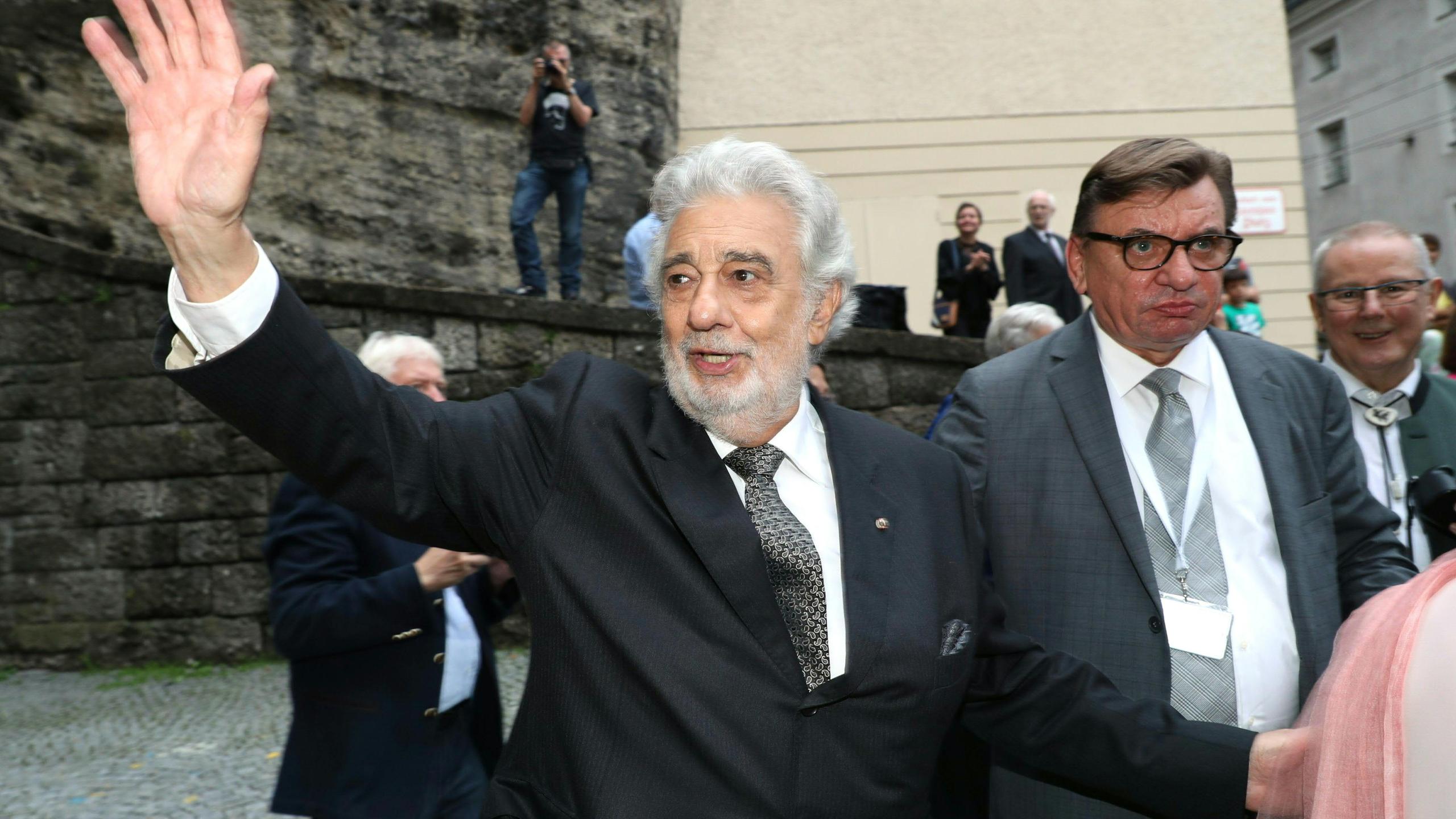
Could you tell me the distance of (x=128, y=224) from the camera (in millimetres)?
9953

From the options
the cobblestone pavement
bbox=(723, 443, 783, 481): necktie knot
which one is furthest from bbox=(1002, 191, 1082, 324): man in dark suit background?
bbox=(723, 443, 783, 481): necktie knot

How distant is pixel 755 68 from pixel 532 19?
2.95 m

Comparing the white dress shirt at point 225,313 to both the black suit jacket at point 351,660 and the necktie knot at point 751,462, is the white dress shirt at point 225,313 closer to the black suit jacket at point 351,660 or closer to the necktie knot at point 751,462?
the necktie knot at point 751,462

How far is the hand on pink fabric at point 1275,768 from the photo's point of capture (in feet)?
6.91

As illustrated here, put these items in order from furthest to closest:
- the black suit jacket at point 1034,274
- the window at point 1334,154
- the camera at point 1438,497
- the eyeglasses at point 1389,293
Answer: the window at point 1334,154 < the black suit jacket at point 1034,274 < the eyeglasses at point 1389,293 < the camera at point 1438,497

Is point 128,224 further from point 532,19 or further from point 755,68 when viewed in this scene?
point 755,68

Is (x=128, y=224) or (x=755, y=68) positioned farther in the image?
(x=755, y=68)

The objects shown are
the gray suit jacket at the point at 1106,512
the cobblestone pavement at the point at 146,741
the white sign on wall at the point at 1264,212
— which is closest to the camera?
the gray suit jacket at the point at 1106,512

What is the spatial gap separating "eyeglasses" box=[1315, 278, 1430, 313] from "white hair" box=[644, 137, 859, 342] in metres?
1.94

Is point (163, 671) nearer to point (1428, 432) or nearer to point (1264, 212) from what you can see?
point (1428, 432)

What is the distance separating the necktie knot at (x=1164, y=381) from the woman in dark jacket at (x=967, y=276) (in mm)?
7835

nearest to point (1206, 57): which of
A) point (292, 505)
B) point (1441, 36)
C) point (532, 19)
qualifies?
point (532, 19)

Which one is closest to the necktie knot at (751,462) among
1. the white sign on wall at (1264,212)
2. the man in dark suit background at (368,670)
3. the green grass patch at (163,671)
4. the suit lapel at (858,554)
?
the suit lapel at (858,554)

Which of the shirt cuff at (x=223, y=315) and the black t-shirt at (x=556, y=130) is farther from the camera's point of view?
the black t-shirt at (x=556, y=130)
